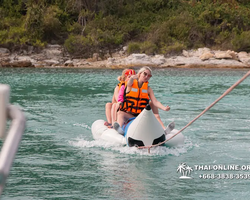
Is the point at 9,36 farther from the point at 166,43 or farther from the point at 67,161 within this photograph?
the point at 67,161

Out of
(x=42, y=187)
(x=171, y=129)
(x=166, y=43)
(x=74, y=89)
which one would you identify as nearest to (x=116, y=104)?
(x=171, y=129)

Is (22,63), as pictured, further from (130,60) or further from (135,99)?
(135,99)

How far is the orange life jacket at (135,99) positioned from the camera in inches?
242

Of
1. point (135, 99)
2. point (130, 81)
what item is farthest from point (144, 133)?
point (130, 81)

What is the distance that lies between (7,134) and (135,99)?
508cm

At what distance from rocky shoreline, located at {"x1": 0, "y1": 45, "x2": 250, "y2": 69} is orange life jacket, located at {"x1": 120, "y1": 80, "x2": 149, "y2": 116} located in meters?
23.0

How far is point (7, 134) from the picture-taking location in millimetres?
1146

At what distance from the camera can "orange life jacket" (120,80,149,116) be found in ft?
20.1

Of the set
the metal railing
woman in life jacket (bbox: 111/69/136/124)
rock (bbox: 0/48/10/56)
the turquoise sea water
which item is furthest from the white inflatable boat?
rock (bbox: 0/48/10/56)

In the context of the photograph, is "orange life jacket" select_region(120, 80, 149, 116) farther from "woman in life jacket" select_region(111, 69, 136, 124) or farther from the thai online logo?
the thai online logo

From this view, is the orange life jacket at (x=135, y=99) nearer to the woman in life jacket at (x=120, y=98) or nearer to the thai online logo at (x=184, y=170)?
the woman in life jacket at (x=120, y=98)

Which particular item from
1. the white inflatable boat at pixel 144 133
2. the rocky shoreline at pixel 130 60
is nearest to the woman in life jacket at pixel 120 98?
the white inflatable boat at pixel 144 133

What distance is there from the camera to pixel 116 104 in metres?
6.38

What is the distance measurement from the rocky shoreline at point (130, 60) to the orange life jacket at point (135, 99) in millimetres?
23022
